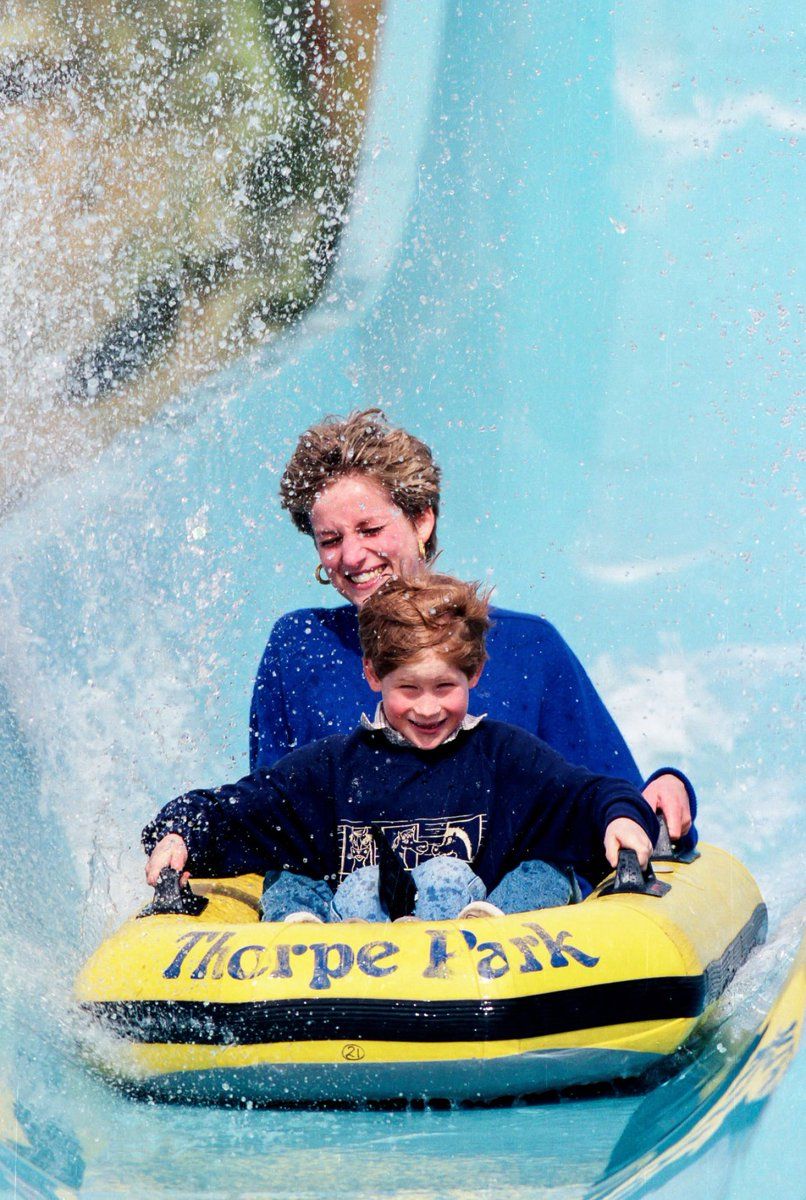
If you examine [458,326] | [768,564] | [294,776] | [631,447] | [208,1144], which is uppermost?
[458,326]

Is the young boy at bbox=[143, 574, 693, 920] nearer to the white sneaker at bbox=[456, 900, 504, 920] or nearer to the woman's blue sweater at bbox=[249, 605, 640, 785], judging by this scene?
the white sneaker at bbox=[456, 900, 504, 920]

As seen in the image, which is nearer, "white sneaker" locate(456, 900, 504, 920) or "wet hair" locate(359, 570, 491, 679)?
"white sneaker" locate(456, 900, 504, 920)

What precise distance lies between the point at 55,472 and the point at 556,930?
3407 millimetres

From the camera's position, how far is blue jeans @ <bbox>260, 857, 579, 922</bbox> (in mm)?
2201

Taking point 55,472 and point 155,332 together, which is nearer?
point 55,472

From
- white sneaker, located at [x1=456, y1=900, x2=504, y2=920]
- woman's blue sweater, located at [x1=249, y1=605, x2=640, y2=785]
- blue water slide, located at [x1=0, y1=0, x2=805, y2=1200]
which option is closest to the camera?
white sneaker, located at [x1=456, y1=900, x2=504, y2=920]

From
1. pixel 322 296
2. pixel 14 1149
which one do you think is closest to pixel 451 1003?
pixel 14 1149

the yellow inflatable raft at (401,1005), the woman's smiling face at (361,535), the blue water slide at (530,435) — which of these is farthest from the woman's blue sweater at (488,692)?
the yellow inflatable raft at (401,1005)

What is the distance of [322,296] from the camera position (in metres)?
5.34

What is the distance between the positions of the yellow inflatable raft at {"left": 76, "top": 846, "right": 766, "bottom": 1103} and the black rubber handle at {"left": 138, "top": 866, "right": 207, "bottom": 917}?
168mm

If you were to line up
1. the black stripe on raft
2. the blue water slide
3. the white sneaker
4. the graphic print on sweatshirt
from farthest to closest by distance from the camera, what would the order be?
the blue water slide < the graphic print on sweatshirt < the white sneaker < the black stripe on raft

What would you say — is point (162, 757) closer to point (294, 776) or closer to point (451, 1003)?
point (294, 776)

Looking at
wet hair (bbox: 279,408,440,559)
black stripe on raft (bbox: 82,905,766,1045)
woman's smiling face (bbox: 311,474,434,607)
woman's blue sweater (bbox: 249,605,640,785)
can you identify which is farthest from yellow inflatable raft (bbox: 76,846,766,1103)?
wet hair (bbox: 279,408,440,559)

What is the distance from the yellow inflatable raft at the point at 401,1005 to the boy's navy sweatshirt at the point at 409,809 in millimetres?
244
